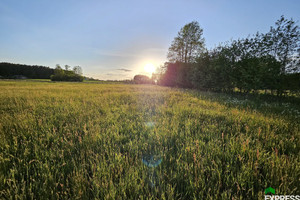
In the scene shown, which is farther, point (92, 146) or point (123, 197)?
point (92, 146)

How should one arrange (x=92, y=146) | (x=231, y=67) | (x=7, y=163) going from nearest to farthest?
(x=7, y=163) → (x=92, y=146) → (x=231, y=67)

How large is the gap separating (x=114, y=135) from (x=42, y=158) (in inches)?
50.8

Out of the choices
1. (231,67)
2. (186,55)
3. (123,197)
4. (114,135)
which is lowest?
(123,197)

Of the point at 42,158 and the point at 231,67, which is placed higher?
the point at 231,67

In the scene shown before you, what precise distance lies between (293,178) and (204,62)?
58.9ft

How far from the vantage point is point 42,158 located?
194 cm

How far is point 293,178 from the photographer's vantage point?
57.2 inches

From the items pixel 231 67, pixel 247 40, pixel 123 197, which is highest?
pixel 247 40

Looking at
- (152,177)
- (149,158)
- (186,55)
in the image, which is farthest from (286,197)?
(186,55)

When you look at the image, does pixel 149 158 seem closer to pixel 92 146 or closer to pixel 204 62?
pixel 92 146

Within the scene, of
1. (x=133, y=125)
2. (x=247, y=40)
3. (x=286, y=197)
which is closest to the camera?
(x=286, y=197)

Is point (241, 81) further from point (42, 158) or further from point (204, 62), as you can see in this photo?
point (42, 158)

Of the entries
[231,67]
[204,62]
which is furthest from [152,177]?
[204,62]

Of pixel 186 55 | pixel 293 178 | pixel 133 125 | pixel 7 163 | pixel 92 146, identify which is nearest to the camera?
pixel 293 178
